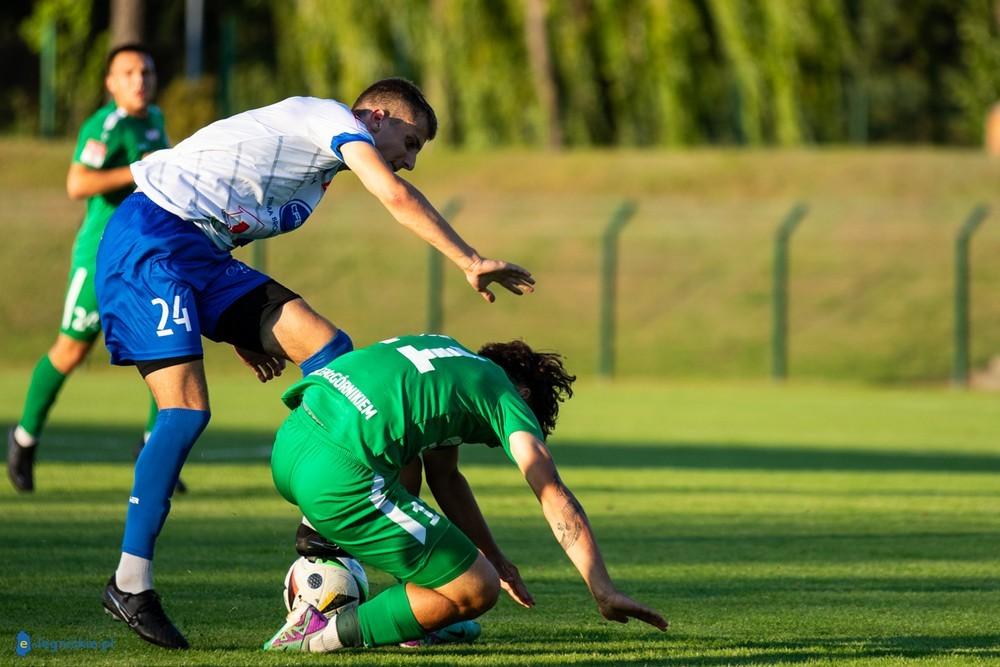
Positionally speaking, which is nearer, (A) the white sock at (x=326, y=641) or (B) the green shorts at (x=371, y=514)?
(B) the green shorts at (x=371, y=514)

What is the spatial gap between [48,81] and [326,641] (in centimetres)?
3026

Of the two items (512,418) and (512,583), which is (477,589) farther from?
(512,418)

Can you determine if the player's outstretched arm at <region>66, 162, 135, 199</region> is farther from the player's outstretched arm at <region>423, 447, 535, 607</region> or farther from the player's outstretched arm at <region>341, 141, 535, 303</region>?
the player's outstretched arm at <region>423, 447, 535, 607</region>

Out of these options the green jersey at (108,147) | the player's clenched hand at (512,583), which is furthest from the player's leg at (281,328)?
the green jersey at (108,147)

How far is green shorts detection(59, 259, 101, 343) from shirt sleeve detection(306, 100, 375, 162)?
3183 mm

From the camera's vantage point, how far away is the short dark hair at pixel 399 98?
16.6 ft

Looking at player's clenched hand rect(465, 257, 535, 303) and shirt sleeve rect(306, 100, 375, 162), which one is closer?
player's clenched hand rect(465, 257, 535, 303)

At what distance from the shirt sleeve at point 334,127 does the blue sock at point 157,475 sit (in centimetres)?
93

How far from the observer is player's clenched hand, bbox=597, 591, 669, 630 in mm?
3898

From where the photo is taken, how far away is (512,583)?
4656mm

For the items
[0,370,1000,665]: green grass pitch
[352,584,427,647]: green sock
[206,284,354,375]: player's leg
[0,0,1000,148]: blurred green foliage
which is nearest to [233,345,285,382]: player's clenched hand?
[206,284,354,375]: player's leg

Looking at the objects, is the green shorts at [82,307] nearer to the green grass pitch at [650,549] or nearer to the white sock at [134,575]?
the green grass pitch at [650,549]

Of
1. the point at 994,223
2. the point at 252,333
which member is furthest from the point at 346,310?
the point at 252,333

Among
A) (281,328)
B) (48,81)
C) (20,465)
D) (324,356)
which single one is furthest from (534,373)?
(48,81)
